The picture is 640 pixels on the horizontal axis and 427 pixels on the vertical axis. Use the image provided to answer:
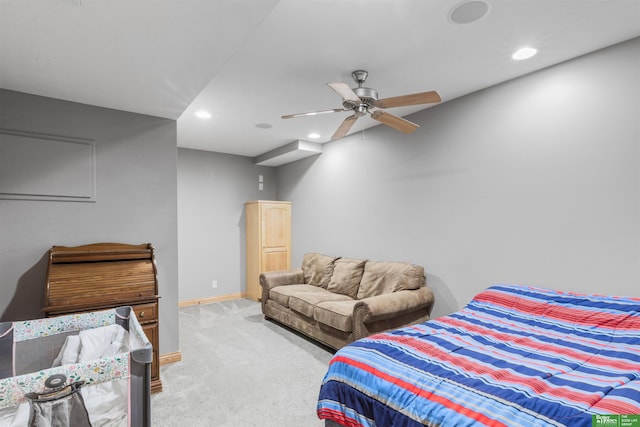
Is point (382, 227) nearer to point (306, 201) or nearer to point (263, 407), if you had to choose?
point (306, 201)

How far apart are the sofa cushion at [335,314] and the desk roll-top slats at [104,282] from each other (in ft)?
5.17

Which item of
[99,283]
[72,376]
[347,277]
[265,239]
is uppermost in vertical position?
[265,239]

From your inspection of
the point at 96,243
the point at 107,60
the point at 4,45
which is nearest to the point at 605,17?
the point at 107,60

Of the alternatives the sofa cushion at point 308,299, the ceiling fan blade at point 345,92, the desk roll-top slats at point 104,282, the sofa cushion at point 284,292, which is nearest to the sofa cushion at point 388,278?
the sofa cushion at point 308,299

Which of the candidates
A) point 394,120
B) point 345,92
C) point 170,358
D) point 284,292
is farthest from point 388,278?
point 170,358

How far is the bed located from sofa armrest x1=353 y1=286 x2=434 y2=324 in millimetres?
1922

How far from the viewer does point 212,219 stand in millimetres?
5520

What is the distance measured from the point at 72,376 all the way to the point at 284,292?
118 inches

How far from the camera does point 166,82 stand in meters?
2.37

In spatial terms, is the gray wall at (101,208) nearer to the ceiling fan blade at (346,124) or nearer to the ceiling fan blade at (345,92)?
the ceiling fan blade at (346,124)

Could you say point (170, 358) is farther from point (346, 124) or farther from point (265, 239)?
point (346, 124)

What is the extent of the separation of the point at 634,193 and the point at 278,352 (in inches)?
131

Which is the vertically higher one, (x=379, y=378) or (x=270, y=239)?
(x=270, y=239)

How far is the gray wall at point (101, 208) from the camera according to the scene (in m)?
2.45
